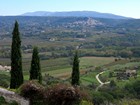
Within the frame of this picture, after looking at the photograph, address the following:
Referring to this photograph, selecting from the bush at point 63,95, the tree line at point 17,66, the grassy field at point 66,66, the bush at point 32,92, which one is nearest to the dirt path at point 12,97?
the bush at point 32,92

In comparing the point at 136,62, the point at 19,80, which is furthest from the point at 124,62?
the point at 19,80

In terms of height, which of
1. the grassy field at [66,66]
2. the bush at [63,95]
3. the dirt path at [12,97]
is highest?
the bush at [63,95]

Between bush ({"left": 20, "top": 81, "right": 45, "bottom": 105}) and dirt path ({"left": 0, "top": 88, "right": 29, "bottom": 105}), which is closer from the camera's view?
dirt path ({"left": 0, "top": 88, "right": 29, "bottom": 105})

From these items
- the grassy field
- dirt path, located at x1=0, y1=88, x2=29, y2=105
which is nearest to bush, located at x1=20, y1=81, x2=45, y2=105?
dirt path, located at x1=0, y1=88, x2=29, y2=105

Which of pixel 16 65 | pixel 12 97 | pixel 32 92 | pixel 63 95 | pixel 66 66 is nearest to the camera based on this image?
pixel 63 95

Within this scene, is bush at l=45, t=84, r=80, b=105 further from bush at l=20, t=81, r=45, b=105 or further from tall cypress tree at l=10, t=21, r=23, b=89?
tall cypress tree at l=10, t=21, r=23, b=89

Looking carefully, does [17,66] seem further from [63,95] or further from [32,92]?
[63,95]

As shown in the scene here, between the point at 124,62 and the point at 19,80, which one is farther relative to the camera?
the point at 124,62

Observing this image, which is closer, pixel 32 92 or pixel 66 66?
pixel 32 92

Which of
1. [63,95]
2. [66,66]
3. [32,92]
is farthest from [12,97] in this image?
[66,66]

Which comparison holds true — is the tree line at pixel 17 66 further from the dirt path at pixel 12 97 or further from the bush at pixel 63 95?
the bush at pixel 63 95

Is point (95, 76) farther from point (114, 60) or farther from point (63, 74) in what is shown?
point (114, 60)
